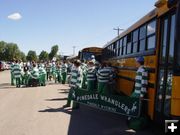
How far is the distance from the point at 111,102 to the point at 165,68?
2467 millimetres

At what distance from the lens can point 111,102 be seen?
9.54 metres

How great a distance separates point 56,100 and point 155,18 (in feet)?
23.1

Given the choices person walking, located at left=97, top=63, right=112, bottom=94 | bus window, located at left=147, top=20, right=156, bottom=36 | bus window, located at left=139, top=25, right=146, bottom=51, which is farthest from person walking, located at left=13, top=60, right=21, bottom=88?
bus window, located at left=147, top=20, right=156, bottom=36

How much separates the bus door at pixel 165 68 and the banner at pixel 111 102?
0.87 m

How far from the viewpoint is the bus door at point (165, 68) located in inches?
278

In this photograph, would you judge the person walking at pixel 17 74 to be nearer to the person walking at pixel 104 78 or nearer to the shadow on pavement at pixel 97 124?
the person walking at pixel 104 78

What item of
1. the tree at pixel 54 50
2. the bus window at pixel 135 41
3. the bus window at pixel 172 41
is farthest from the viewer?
the tree at pixel 54 50

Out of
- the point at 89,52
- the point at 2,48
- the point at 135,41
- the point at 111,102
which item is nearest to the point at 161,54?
the point at 111,102

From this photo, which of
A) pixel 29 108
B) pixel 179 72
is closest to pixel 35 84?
pixel 29 108

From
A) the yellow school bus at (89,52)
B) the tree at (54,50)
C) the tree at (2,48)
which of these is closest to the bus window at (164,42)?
the yellow school bus at (89,52)

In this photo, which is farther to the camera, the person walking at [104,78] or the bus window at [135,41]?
the person walking at [104,78]

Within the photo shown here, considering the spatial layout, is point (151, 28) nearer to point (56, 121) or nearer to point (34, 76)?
point (56, 121)

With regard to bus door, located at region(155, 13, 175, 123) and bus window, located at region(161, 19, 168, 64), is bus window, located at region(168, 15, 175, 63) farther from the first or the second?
bus window, located at region(161, 19, 168, 64)

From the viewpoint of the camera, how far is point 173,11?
7027 mm
